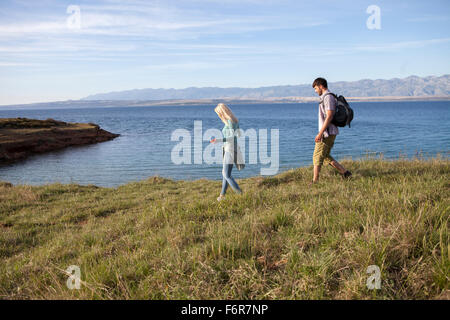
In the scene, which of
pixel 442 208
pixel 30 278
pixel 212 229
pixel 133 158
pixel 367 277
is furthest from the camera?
pixel 133 158

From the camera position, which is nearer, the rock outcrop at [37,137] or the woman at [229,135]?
the woman at [229,135]

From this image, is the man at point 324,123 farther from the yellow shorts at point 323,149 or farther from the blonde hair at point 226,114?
the blonde hair at point 226,114

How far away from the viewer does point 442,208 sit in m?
3.90

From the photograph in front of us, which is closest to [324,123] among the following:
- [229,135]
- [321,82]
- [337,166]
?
[321,82]

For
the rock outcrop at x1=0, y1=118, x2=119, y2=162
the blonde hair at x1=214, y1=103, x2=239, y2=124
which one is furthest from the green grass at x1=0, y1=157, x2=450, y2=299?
the rock outcrop at x1=0, y1=118, x2=119, y2=162

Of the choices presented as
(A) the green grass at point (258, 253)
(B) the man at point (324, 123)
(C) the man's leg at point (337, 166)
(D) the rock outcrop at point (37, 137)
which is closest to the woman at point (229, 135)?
(A) the green grass at point (258, 253)

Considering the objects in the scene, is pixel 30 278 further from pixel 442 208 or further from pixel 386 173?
pixel 386 173

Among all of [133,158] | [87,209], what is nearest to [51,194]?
[87,209]

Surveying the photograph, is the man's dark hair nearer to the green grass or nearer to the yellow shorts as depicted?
the yellow shorts

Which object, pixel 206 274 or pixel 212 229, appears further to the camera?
pixel 212 229

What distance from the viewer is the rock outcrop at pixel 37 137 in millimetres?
31609

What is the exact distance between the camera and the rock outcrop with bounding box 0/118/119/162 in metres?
31.6

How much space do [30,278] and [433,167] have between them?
379 inches

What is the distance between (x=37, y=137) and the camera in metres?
36.8
